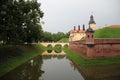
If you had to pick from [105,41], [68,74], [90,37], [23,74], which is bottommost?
[68,74]

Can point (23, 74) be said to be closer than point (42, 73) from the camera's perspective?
Yes

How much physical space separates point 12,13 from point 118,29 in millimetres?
21029

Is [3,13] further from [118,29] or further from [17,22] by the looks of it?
[118,29]

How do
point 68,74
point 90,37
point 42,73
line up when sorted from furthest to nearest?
point 90,37 → point 42,73 → point 68,74

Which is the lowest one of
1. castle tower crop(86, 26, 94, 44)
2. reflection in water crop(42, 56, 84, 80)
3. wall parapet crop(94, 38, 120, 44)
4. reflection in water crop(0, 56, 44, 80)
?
reflection in water crop(42, 56, 84, 80)

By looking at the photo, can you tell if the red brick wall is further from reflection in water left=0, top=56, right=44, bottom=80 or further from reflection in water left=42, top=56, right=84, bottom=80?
reflection in water left=0, top=56, right=44, bottom=80

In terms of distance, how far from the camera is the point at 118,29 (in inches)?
1385

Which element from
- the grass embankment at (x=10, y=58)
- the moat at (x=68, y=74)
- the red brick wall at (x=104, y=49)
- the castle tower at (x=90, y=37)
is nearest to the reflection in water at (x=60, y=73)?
the moat at (x=68, y=74)

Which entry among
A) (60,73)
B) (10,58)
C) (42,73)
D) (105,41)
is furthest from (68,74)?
(10,58)

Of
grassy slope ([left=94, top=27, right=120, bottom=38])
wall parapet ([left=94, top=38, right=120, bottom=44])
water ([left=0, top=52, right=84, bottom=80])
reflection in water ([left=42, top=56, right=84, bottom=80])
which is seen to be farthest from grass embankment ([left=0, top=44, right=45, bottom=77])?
grassy slope ([left=94, top=27, right=120, bottom=38])

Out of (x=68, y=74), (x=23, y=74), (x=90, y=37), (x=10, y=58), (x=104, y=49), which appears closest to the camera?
(x=23, y=74)

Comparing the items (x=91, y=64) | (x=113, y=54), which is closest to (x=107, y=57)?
(x=113, y=54)

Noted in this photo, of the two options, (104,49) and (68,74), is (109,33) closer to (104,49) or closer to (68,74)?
(104,49)

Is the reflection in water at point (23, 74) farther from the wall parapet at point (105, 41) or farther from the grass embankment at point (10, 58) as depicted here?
the wall parapet at point (105, 41)
